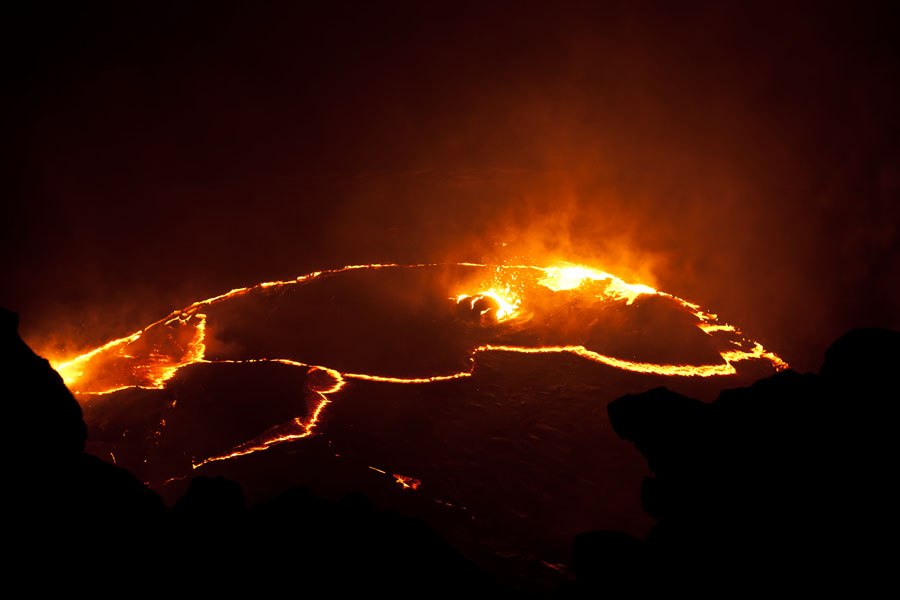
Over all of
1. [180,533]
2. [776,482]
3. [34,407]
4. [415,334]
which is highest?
[415,334]

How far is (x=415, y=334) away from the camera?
685 cm

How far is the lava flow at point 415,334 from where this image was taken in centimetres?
619

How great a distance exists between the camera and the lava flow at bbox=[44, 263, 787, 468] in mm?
6188

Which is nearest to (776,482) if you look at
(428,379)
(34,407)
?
(34,407)

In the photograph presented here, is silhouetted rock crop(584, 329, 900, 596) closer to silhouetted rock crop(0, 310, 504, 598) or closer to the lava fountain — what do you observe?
silhouetted rock crop(0, 310, 504, 598)

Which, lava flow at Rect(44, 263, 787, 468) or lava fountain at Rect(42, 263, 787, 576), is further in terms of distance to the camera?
lava flow at Rect(44, 263, 787, 468)

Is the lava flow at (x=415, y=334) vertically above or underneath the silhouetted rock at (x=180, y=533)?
above

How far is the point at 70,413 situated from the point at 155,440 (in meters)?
2.75

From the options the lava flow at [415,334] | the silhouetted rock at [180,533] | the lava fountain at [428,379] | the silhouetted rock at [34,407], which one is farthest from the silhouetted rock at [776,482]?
the lava flow at [415,334]

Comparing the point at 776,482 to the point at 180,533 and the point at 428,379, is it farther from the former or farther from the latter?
the point at 428,379

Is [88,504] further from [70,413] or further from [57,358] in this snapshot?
[57,358]

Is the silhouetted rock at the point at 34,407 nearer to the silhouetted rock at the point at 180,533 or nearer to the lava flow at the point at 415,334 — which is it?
the silhouetted rock at the point at 180,533

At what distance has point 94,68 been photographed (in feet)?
33.3

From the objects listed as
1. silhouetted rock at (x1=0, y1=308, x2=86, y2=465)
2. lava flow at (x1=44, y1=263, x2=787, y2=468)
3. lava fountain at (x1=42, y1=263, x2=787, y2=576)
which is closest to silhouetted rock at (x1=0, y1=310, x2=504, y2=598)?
silhouetted rock at (x1=0, y1=308, x2=86, y2=465)
